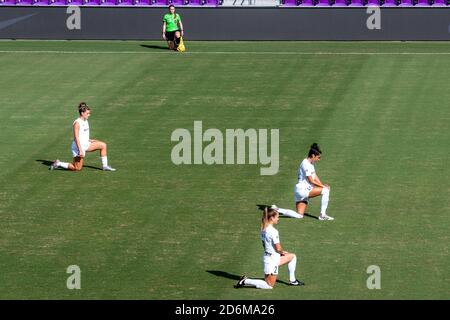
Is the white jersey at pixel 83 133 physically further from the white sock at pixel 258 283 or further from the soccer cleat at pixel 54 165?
the white sock at pixel 258 283

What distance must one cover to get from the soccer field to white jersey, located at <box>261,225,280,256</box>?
751 mm

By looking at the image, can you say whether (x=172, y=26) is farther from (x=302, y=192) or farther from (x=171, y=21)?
(x=302, y=192)

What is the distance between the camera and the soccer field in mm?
24922

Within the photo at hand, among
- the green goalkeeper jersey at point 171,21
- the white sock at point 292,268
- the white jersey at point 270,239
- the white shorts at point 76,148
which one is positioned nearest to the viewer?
the white jersey at point 270,239

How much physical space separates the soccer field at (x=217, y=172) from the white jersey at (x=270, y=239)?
0.75 metres

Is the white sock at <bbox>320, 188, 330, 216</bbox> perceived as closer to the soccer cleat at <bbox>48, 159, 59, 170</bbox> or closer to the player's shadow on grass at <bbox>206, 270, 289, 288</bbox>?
the player's shadow on grass at <bbox>206, 270, 289, 288</bbox>

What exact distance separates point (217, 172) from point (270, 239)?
9849mm

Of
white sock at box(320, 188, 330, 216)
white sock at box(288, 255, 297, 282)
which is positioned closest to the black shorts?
white sock at box(320, 188, 330, 216)

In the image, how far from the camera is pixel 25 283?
24.2m

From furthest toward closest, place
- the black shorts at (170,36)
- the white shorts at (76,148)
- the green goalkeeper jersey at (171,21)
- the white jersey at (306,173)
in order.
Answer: the black shorts at (170,36) < the green goalkeeper jersey at (171,21) < the white shorts at (76,148) < the white jersey at (306,173)

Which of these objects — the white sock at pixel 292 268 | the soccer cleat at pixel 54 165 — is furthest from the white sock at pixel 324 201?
the soccer cleat at pixel 54 165

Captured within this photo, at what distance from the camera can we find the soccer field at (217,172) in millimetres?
24922

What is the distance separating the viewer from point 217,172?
33312mm
